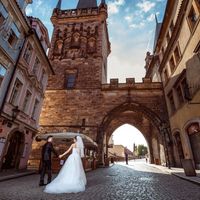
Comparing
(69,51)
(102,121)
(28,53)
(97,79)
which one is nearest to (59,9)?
(69,51)

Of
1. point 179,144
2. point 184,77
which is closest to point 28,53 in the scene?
point 184,77

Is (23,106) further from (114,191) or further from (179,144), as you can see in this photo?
(179,144)

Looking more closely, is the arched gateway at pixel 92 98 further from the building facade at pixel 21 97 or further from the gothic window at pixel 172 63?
the building facade at pixel 21 97

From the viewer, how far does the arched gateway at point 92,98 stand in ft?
54.9

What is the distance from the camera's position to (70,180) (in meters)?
4.76

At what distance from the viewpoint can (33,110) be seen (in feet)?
41.7

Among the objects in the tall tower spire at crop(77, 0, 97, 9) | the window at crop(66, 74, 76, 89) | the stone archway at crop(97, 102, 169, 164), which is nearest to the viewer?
the stone archway at crop(97, 102, 169, 164)

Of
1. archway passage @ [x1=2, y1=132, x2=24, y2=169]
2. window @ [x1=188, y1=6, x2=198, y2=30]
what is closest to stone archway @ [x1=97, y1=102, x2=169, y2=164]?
archway passage @ [x1=2, y1=132, x2=24, y2=169]

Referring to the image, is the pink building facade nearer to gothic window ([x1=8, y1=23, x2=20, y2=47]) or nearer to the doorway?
gothic window ([x1=8, y1=23, x2=20, y2=47])

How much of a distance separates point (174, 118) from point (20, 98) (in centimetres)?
1253

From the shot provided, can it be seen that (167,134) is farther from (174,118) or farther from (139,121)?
(139,121)

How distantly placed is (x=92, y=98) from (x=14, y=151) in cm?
945

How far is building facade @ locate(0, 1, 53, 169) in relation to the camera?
9109 mm

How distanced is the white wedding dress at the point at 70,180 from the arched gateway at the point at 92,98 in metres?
10.8
